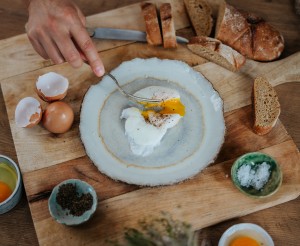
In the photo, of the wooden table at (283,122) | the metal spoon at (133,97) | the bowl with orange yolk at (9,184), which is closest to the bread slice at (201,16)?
the wooden table at (283,122)

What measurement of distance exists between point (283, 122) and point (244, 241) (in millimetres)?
751

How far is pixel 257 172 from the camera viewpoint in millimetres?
2117

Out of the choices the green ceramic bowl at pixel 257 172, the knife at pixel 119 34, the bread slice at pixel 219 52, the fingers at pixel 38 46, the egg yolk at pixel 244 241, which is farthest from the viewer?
the knife at pixel 119 34

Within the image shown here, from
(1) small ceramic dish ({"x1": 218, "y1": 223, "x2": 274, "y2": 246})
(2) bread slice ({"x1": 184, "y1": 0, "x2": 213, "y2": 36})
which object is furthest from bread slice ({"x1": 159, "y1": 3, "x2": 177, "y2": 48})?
(1) small ceramic dish ({"x1": 218, "y1": 223, "x2": 274, "y2": 246})

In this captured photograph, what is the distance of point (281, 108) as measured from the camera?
2.46 m

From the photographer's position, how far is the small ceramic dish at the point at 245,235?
1.96 metres

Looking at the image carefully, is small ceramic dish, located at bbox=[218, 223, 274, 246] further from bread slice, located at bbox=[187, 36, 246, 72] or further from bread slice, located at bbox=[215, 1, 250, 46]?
bread slice, located at bbox=[215, 1, 250, 46]

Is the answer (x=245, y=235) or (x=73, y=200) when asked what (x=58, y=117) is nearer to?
(x=73, y=200)

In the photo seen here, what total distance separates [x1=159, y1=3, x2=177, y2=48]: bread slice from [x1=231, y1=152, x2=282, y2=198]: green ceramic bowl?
2.59ft

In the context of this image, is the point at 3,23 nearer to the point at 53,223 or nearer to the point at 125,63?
the point at 125,63

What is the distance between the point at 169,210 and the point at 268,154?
0.56m

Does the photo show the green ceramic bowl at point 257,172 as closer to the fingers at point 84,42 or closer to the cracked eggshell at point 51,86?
the fingers at point 84,42

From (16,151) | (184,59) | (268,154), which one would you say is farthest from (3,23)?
(268,154)

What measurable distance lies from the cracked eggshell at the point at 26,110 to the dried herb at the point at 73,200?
0.40 meters
